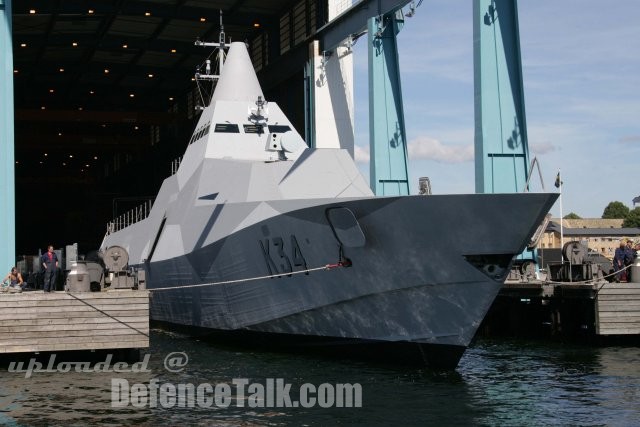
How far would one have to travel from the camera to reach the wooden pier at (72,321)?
53.8 ft

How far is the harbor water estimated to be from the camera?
12.3 m

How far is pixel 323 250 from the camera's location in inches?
663

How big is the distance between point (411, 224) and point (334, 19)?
2181cm

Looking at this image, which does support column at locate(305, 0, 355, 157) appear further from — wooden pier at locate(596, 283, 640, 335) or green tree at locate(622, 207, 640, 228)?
green tree at locate(622, 207, 640, 228)

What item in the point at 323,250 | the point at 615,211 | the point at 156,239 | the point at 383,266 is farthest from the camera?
the point at 615,211

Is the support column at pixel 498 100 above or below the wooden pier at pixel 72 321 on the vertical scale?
above

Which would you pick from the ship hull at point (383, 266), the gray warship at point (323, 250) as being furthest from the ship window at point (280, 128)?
the ship hull at point (383, 266)

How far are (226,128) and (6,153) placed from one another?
6.13 metres

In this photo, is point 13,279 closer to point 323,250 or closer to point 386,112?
point 323,250

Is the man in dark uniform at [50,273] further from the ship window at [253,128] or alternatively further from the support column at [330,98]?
the support column at [330,98]

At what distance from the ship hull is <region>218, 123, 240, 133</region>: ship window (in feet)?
16.9

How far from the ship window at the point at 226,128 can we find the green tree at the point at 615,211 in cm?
13473

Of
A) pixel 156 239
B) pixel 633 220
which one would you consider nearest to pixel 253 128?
pixel 156 239

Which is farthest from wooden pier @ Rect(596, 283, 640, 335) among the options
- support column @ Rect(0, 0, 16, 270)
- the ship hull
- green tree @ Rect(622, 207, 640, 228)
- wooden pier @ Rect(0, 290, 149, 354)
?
green tree @ Rect(622, 207, 640, 228)
